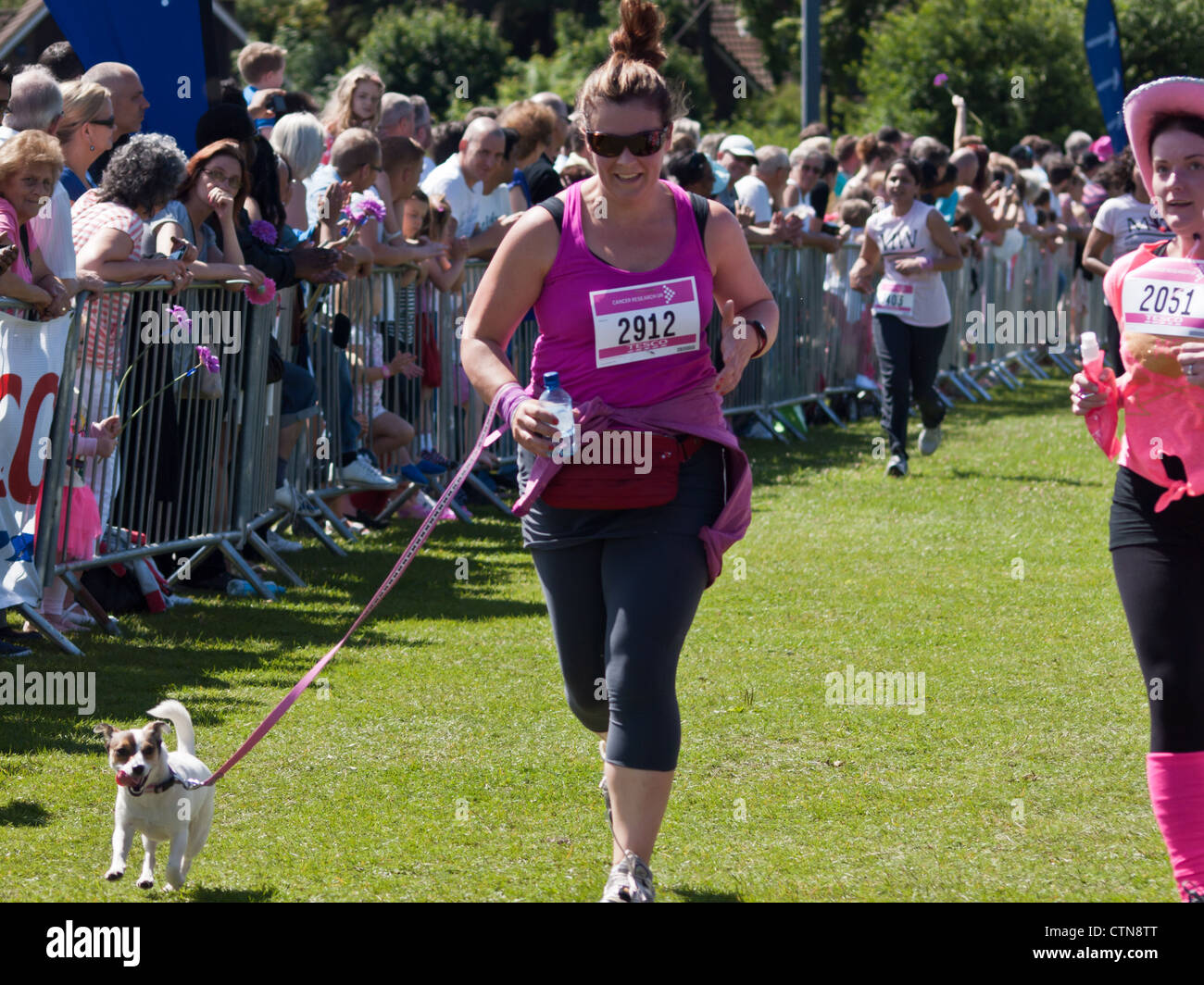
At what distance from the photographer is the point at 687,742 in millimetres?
6461

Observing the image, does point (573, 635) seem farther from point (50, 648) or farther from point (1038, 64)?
point (1038, 64)

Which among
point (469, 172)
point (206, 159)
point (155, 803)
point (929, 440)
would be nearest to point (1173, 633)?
point (155, 803)

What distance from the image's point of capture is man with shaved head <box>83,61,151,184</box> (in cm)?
911

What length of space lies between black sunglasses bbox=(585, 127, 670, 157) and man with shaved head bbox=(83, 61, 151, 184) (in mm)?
5196

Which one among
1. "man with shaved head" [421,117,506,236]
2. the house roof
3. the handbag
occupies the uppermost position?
the house roof

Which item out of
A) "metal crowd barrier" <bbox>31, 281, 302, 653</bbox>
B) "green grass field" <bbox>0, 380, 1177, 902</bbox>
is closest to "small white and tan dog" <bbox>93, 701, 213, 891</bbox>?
"green grass field" <bbox>0, 380, 1177, 902</bbox>

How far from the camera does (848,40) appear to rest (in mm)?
46969

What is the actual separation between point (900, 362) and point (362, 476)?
185 inches

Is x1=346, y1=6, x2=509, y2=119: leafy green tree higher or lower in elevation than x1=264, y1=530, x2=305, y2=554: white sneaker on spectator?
higher

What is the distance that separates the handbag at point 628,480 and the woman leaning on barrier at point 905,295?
9.06m

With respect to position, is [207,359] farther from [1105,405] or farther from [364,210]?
[1105,405]

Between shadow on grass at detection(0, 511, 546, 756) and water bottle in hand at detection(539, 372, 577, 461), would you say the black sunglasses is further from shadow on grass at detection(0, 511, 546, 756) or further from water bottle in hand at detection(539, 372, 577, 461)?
shadow on grass at detection(0, 511, 546, 756)

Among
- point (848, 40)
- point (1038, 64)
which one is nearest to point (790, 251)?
point (1038, 64)

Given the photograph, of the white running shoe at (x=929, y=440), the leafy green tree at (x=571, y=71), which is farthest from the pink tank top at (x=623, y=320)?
the leafy green tree at (x=571, y=71)
